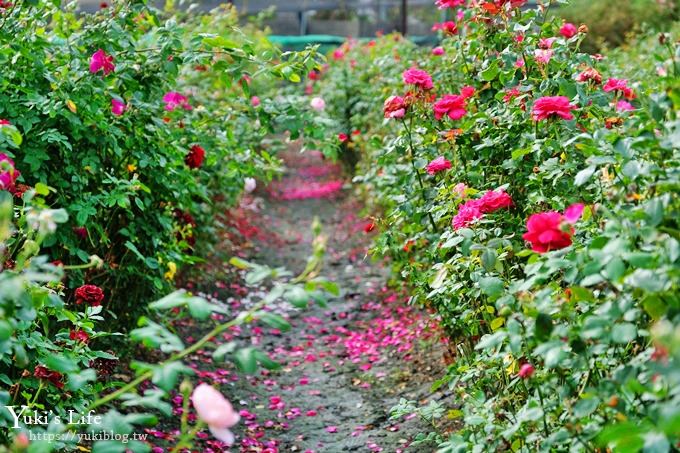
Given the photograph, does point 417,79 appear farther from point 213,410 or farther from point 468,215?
point 213,410

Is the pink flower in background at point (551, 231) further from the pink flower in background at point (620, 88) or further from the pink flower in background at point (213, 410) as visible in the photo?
the pink flower in background at point (620, 88)

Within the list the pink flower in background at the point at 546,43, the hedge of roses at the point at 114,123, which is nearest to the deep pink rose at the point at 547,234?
the pink flower in background at the point at 546,43

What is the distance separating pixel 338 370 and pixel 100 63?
1.94 meters

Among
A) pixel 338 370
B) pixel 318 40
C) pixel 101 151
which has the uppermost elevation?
pixel 101 151

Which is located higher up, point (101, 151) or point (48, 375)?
point (101, 151)

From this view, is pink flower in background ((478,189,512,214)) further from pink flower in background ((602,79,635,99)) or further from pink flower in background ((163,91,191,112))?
pink flower in background ((163,91,191,112))

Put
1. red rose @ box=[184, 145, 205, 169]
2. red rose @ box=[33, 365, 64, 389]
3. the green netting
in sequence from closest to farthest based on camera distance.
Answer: red rose @ box=[33, 365, 64, 389] < red rose @ box=[184, 145, 205, 169] < the green netting

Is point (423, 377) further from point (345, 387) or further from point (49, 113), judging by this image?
point (49, 113)

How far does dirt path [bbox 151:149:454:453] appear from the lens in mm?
3227

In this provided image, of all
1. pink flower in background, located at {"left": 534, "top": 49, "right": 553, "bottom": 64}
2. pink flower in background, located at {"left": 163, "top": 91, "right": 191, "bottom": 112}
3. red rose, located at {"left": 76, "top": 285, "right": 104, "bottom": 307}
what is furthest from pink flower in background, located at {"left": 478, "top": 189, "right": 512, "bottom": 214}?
pink flower in background, located at {"left": 163, "top": 91, "right": 191, "bottom": 112}

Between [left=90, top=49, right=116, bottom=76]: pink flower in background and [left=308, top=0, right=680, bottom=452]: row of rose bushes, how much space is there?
101 cm

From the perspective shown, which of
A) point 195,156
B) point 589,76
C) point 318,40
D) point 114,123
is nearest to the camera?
point 589,76

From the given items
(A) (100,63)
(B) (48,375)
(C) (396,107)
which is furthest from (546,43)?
(B) (48,375)

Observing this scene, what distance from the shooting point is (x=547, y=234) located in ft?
5.53
